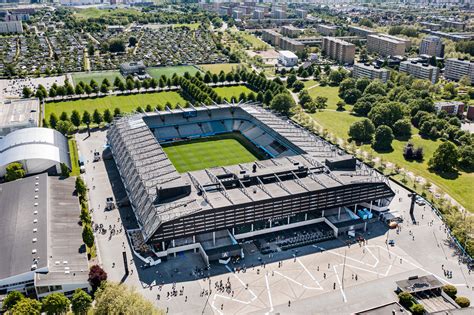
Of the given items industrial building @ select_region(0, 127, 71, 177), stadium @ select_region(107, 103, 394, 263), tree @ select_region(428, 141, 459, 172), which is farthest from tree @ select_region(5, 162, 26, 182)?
tree @ select_region(428, 141, 459, 172)

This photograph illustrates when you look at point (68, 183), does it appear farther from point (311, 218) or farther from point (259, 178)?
point (311, 218)

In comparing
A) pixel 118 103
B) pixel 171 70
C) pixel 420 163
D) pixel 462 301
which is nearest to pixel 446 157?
pixel 420 163

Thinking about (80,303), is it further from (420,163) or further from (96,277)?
(420,163)

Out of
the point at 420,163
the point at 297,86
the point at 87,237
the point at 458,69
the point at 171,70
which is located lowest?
the point at 420,163

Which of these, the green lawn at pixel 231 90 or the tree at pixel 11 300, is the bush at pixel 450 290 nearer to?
the tree at pixel 11 300

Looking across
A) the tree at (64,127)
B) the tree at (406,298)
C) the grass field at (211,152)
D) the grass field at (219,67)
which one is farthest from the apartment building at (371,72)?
the tree at (406,298)

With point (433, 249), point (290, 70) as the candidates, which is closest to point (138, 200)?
point (433, 249)

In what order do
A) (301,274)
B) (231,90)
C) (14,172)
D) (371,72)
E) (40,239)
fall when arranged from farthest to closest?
(371,72), (231,90), (14,172), (40,239), (301,274)
